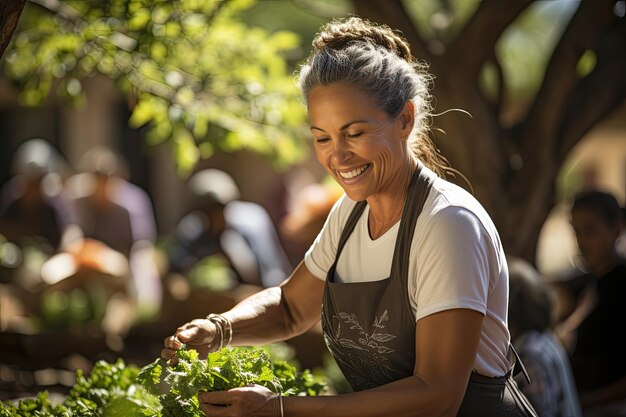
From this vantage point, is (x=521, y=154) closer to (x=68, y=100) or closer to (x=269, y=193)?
(x=68, y=100)

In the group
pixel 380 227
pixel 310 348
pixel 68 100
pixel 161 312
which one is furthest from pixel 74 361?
pixel 380 227

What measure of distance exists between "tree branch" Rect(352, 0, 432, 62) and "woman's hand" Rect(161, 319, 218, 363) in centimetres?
258

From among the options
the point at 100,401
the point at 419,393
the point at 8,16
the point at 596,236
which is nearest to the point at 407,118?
the point at 419,393

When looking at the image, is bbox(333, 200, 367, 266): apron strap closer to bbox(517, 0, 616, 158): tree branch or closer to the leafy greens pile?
the leafy greens pile

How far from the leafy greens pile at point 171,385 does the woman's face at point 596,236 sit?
2103mm

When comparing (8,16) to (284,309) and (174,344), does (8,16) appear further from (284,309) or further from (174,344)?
(284,309)

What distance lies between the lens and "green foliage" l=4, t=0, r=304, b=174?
4.10 meters

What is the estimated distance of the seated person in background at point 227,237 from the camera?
728cm

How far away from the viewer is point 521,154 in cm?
516

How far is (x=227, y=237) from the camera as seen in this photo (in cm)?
749

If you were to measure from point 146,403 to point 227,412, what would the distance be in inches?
29.4

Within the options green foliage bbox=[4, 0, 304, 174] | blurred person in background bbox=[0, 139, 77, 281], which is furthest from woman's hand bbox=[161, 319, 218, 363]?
blurred person in background bbox=[0, 139, 77, 281]

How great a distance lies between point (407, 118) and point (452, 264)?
0.46 meters

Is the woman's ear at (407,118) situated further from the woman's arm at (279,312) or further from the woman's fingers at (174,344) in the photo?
the woman's fingers at (174,344)
